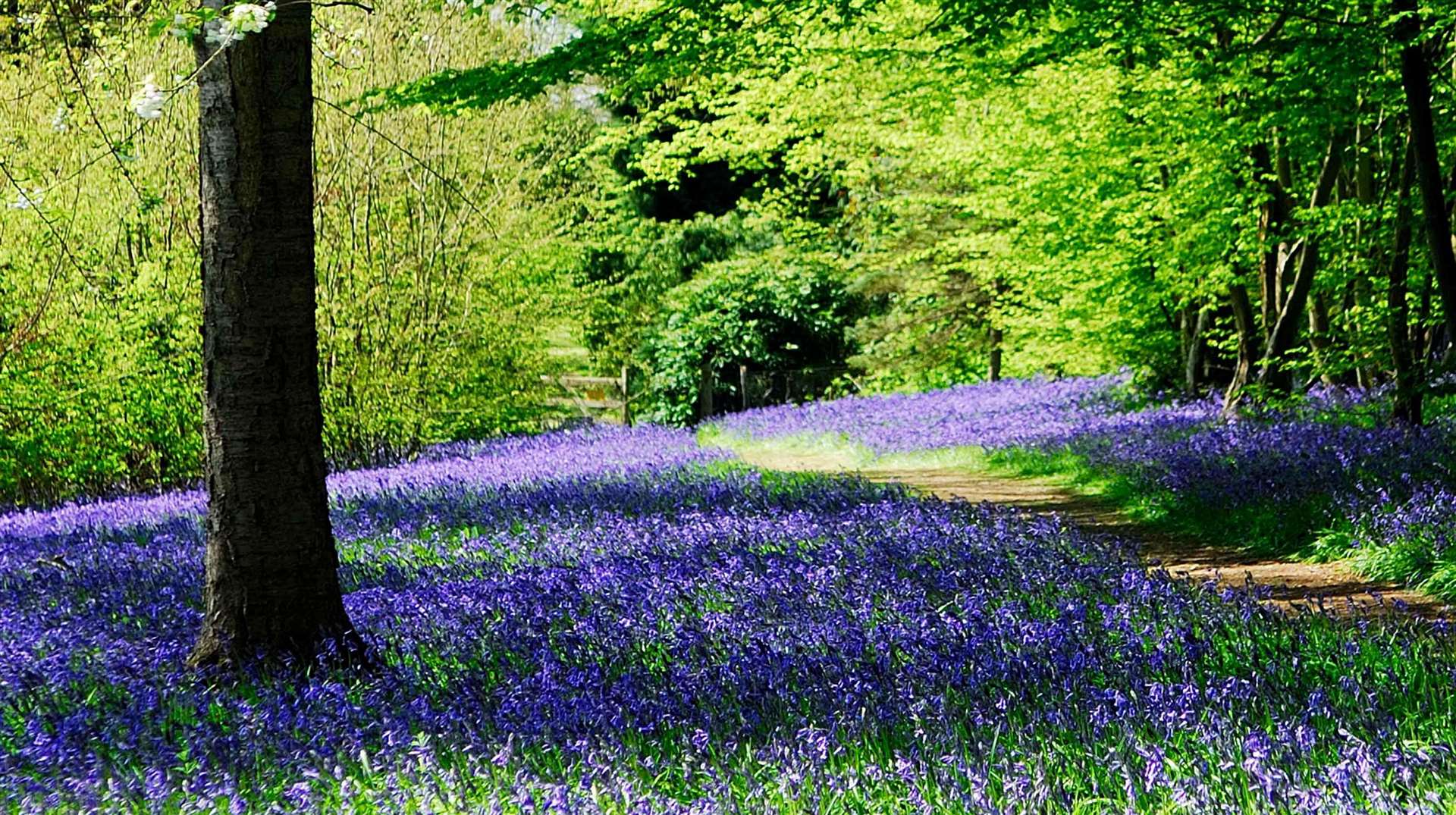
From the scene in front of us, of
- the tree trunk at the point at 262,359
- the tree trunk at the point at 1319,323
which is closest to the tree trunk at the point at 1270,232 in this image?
the tree trunk at the point at 1319,323

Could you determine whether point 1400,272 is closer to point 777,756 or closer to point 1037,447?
point 1037,447

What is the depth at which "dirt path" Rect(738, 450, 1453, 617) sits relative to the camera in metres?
6.92

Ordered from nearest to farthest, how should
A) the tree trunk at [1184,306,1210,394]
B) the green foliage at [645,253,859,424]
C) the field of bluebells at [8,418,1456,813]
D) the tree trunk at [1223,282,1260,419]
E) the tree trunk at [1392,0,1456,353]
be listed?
the field of bluebells at [8,418,1456,813] < the tree trunk at [1392,0,1456,353] < the tree trunk at [1223,282,1260,419] < the tree trunk at [1184,306,1210,394] < the green foliage at [645,253,859,424]

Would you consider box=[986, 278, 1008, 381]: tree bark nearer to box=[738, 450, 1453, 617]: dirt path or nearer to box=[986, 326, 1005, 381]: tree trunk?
box=[986, 326, 1005, 381]: tree trunk

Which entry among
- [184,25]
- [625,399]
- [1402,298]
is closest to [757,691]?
[184,25]

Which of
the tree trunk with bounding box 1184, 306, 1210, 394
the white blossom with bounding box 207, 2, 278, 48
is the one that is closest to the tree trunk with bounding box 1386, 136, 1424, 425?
the tree trunk with bounding box 1184, 306, 1210, 394

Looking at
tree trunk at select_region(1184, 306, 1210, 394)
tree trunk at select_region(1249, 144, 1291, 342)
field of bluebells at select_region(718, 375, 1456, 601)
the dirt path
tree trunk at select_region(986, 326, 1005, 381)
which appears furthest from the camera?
tree trunk at select_region(986, 326, 1005, 381)

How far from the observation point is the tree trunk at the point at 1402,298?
38.9 feet

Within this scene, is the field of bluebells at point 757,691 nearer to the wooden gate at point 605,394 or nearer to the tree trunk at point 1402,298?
the tree trunk at point 1402,298

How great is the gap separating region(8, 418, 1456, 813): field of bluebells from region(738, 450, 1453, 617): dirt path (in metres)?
0.80

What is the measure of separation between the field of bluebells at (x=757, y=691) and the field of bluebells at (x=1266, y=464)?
159cm

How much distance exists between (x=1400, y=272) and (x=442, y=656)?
9790 millimetres

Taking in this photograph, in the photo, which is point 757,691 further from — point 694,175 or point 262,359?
point 694,175

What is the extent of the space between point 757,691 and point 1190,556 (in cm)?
497
